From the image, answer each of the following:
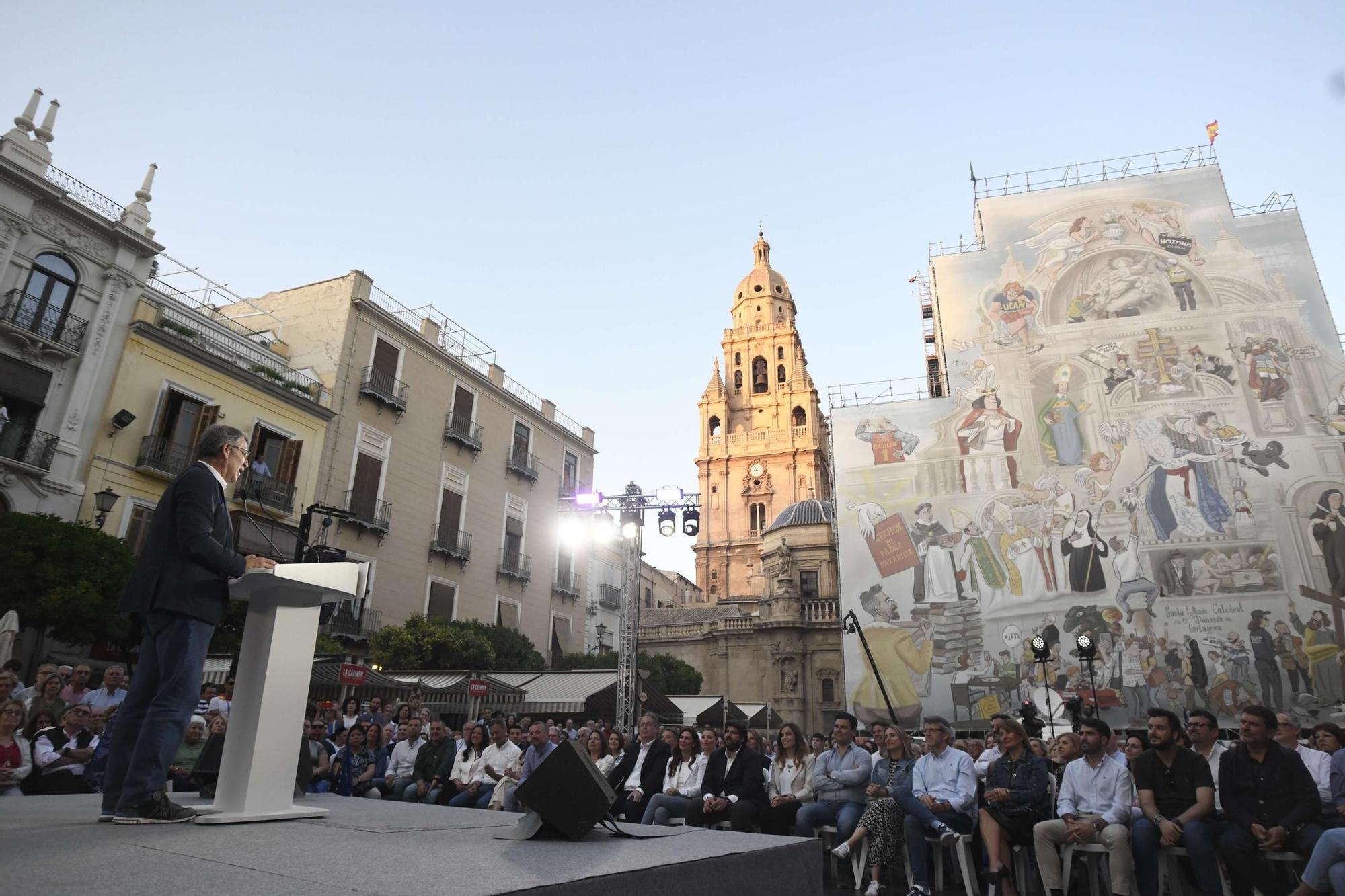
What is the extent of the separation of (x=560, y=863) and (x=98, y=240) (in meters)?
16.9

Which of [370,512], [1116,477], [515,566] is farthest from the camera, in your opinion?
[515,566]

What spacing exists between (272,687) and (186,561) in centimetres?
69

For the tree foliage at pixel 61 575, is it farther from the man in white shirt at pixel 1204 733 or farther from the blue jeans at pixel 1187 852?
the man in white shirt at pixel 1204 733

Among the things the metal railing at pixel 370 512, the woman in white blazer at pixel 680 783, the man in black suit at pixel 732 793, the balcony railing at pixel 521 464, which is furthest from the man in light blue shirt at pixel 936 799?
the balcony railing at pixel 521 464

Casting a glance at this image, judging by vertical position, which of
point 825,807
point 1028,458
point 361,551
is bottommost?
point 825,807

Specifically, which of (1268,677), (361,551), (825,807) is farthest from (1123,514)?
(361,551)

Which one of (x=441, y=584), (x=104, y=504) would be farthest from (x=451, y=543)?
(x=104, y=504)

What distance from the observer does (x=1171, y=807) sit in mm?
5266

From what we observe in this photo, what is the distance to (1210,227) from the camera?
2188 cm

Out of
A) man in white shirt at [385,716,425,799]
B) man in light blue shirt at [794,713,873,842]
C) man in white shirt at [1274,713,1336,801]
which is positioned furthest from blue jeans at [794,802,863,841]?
man in white shirt at [385,716,425,799]

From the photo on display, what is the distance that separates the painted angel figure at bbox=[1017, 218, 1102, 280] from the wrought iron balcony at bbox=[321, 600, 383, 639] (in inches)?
818

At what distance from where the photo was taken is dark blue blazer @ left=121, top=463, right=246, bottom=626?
3.22 meters

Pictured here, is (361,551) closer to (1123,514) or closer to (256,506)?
(256,506)

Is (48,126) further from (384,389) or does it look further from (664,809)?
(664,809)
